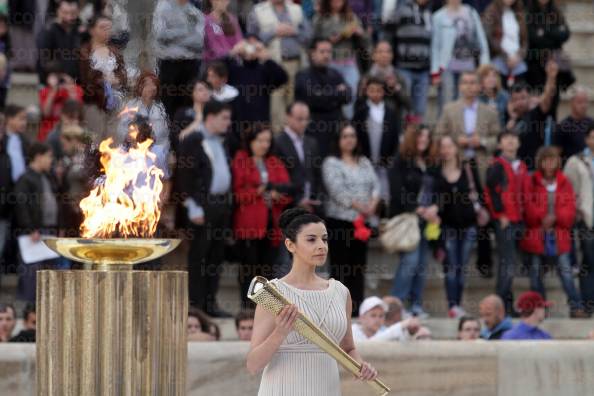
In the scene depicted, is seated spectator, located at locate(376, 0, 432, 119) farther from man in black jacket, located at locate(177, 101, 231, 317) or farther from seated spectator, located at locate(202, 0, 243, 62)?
man in black jacket, located at locate(177, 101, 231, 317)

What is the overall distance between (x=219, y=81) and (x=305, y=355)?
20.1 ft

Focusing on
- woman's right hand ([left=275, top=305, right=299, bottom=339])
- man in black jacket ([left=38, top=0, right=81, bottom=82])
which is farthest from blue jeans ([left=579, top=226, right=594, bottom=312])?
woman's right hand ([left=275, top=305, right=299, bottom=339])

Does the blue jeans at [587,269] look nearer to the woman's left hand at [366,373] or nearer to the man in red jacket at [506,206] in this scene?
the man in red jacket at [506,206]

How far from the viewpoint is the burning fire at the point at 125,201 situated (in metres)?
7.08

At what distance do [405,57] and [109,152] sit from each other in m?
7.72

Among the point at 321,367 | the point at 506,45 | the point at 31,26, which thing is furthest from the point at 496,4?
the point at 321,367

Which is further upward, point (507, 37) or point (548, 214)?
point (507, 37)

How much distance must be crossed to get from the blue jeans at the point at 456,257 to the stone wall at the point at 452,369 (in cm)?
311

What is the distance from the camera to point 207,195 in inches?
502

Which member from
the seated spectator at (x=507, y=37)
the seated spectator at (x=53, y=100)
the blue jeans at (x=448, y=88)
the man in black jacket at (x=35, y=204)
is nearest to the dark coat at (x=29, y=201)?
the man in black jacket at (x=35, y=204)

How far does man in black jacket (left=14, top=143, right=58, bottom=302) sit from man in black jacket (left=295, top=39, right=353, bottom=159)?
2155 mm

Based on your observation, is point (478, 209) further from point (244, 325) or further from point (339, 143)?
point (244, 325)

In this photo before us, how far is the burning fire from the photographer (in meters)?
7.08

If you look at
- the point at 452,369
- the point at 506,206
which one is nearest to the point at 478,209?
the point at 506,206
